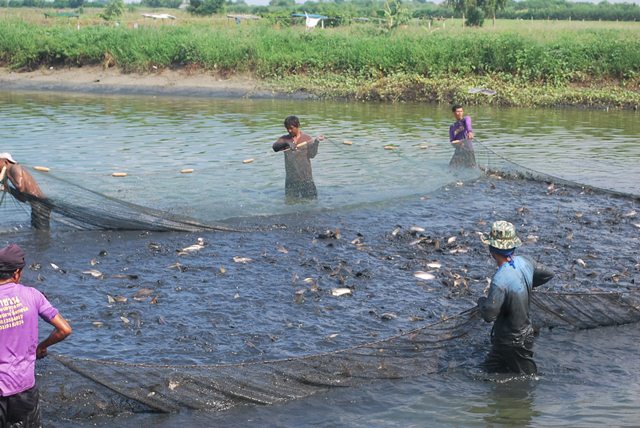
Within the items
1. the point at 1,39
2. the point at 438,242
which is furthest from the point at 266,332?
the point at 1,39

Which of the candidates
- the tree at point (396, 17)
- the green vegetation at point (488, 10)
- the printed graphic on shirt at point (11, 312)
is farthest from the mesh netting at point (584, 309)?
the green vegetation at point (488, 10)

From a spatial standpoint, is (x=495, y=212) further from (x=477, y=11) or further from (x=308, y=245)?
(x=477, y=11)

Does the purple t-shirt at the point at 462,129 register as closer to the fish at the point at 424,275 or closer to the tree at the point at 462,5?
the fish at the point at 424,275

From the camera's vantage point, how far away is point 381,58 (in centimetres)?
3478

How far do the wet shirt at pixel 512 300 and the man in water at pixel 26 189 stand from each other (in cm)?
718

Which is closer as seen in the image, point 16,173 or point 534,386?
point 534,386

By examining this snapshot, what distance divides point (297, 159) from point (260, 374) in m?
7.10

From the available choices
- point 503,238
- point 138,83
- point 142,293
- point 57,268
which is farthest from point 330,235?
point 138,83

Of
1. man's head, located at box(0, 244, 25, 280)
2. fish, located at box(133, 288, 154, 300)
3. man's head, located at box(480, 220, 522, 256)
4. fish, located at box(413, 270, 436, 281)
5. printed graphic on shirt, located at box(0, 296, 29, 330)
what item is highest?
man's head, located at box(0, 244, 25, 280)

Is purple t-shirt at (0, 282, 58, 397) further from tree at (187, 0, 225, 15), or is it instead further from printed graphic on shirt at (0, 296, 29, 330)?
tree at (187, 0, 225, 15)

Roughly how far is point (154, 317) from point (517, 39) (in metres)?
27.6

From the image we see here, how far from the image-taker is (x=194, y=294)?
1032cm

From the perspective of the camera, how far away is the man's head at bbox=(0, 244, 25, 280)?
5543mm

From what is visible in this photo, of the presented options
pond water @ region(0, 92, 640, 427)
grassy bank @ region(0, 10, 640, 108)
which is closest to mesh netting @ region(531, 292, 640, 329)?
pond water @ region(0, 92, 640, 427)
